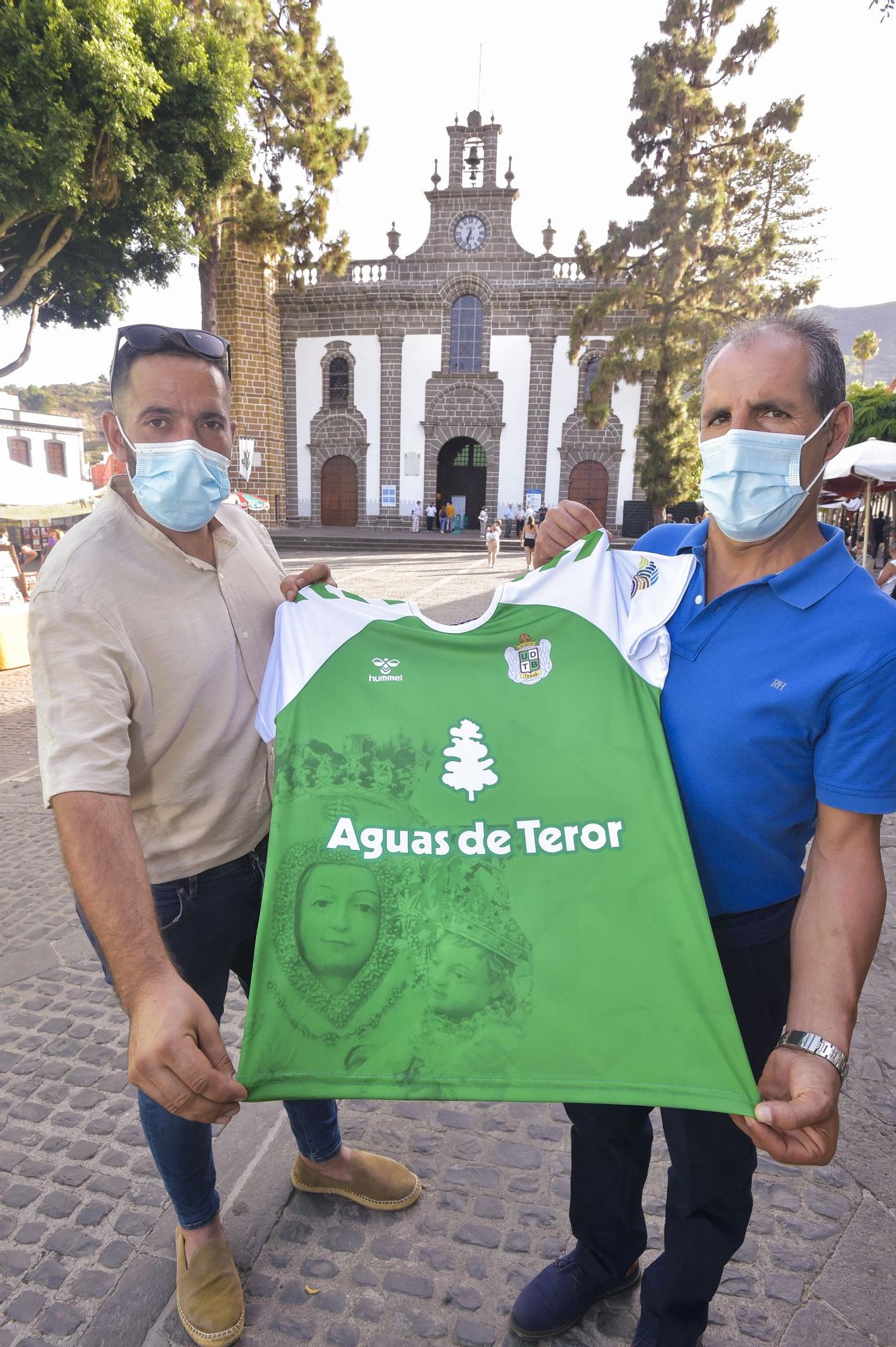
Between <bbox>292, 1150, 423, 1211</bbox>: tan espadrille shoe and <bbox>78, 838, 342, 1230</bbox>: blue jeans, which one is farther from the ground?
<bbox>78, 838, 342, 1230</bbox>: blue jeans

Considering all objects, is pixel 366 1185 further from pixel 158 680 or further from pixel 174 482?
pixel 174 482

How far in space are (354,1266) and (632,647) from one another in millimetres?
1898

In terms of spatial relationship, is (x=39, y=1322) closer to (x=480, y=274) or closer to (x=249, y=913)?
(x=249, y=913)

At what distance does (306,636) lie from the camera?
6.06ft

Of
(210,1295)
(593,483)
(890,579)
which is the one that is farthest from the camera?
(593,483)

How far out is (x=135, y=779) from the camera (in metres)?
1.69

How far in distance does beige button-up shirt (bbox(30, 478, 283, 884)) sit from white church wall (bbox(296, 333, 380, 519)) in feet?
92.3

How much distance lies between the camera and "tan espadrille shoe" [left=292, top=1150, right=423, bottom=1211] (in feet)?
7.75

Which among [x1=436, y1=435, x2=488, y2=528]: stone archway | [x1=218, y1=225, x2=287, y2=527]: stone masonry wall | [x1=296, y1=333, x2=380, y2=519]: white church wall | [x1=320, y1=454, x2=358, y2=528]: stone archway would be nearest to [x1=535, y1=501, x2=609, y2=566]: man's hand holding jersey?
[x1=218, y1=225, x2=287, y2=527]: stone masonry wall

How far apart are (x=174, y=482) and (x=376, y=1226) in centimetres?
219

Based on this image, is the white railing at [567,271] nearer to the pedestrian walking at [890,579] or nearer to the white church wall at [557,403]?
the white church wall at [557,403]

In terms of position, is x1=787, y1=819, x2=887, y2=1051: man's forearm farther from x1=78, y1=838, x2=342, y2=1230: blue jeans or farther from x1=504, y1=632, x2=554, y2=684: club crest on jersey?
x1=78, y1=838, x2=342, y2=1230: blue jeans

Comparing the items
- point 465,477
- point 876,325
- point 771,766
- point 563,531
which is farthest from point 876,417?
point 876,325

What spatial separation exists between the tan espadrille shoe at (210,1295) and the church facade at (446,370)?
1036 inches
